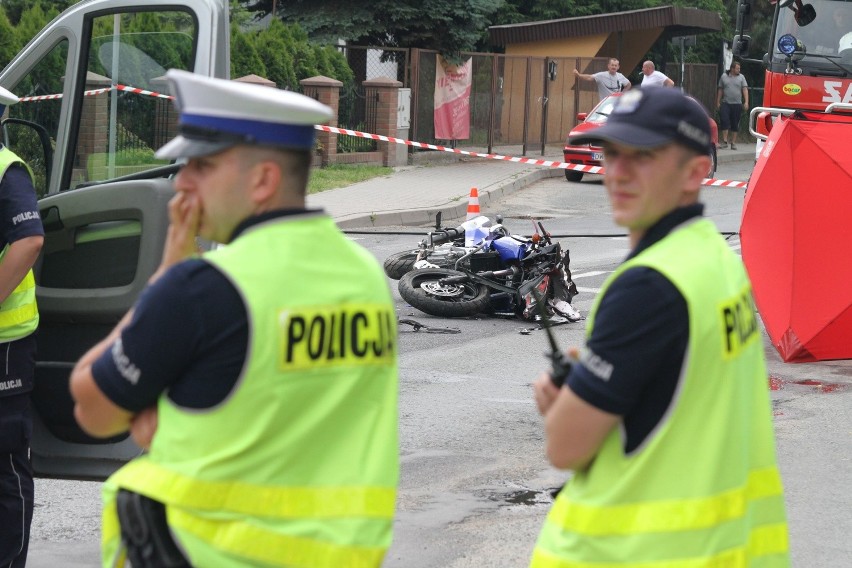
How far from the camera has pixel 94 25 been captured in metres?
5.20

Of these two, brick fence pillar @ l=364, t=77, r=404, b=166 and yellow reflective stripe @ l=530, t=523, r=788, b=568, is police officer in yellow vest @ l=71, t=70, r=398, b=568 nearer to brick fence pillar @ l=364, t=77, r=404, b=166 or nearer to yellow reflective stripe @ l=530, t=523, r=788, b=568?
yellow reflective stripe @ l=530, t=523, r=788, b=568

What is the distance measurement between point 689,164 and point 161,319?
1047mm

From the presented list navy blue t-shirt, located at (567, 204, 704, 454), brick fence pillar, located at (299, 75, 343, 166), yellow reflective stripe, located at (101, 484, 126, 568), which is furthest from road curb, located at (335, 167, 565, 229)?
navy blue t-shirt, located at (567, 204, 704, 454)

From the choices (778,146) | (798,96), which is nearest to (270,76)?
(798,96)

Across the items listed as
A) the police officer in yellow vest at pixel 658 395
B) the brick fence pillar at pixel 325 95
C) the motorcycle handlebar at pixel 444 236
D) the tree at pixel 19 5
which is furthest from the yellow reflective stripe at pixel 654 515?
the tree at pixel 19 5

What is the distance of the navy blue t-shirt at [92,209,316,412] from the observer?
248 centimetres

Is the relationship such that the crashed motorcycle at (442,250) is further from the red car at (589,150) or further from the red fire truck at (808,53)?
the red car at (589,150)

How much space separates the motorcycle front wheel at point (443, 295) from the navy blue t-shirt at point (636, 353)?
27.9 ft

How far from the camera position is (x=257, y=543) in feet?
8.35

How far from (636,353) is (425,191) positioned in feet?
62.7

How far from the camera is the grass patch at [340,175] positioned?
21.4m

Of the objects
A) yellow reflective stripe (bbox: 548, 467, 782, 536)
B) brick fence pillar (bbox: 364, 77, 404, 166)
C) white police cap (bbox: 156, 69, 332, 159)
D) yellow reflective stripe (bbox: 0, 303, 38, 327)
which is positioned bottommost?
brick fence pillar (bbox: 364, 77, 404, 166)

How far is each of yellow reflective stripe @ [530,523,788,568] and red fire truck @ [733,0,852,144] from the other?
1294 cm

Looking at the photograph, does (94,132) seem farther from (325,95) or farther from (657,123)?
(325,95)
